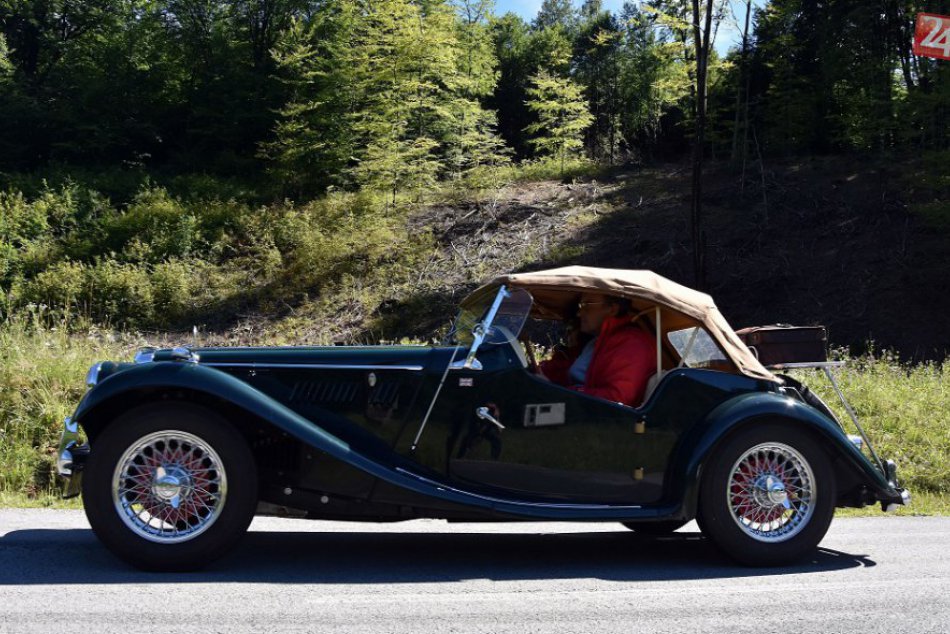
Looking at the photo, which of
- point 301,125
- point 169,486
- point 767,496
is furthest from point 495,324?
point 301,125

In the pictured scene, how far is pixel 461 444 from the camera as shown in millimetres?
4922

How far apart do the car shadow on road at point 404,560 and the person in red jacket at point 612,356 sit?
1.05 meters

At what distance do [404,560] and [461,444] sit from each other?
803mm

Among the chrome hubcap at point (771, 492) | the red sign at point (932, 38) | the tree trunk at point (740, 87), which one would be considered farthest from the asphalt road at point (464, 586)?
the tree trunk at point (740, 87)

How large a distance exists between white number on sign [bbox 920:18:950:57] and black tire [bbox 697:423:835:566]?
11159 mm

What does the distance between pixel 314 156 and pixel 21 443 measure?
2126 cm

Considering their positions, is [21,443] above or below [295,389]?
below

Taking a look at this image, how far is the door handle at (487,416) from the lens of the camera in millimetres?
4875

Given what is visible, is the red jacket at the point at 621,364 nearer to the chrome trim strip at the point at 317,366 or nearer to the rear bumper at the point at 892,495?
the chrome trim strip at the point at 317,366

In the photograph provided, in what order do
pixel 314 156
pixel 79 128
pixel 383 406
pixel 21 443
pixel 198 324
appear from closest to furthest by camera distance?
1. pixel 383 406
2. pixel 21 443
3. pixel 198 324
4. pixel 314 156
5. pixel 79 128

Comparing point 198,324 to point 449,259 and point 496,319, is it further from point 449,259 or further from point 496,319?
point 496,319

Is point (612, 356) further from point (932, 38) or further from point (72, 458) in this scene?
point (932, 38)

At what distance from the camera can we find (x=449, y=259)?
23.2m

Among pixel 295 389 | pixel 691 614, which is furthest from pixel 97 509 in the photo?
pixel 691 614
